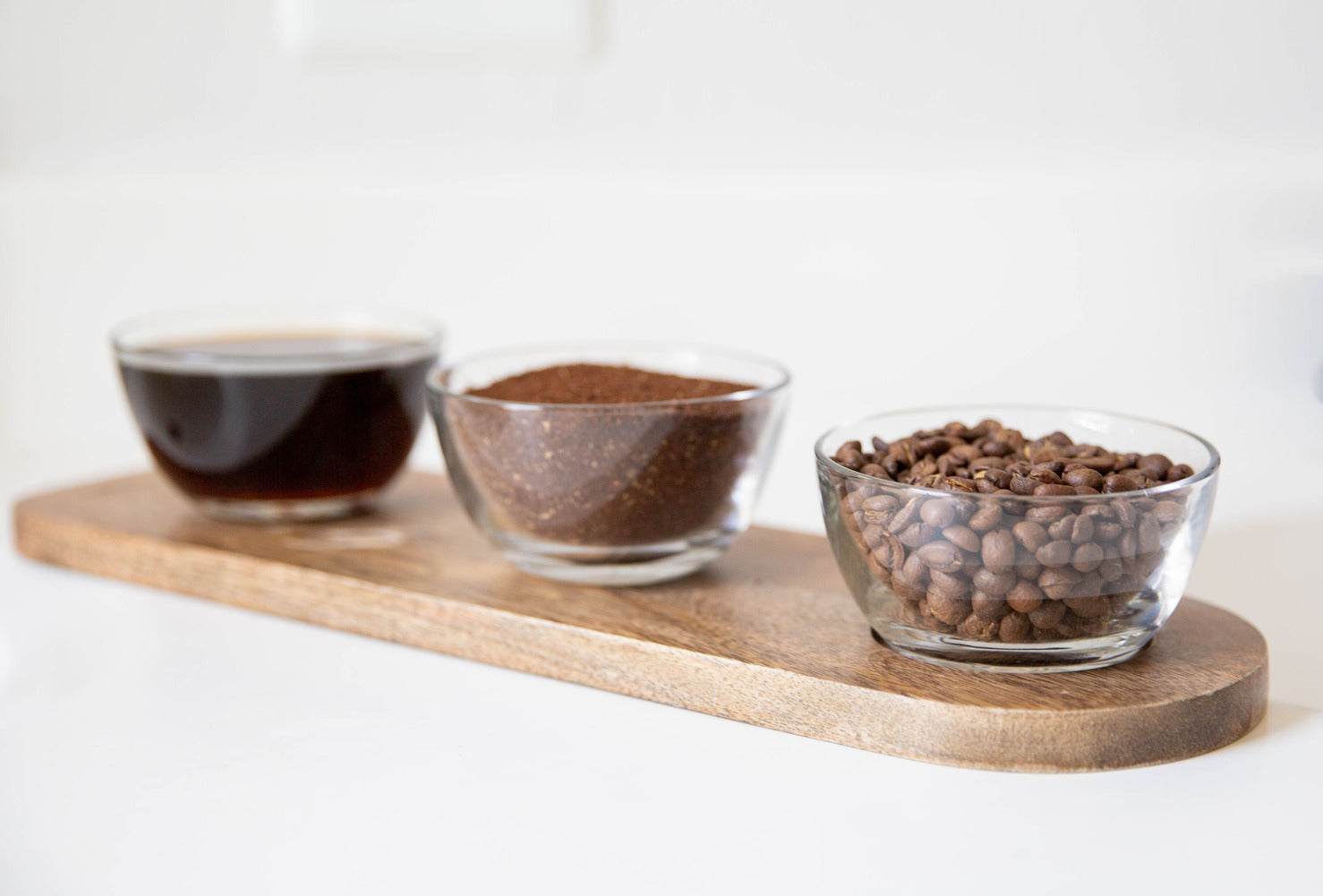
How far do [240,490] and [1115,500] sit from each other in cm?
70

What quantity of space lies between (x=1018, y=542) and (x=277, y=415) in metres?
0.61

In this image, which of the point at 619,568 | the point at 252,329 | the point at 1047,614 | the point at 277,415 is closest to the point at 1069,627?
the point at 1047,614

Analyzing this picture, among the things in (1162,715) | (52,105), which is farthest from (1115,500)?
(52,105)

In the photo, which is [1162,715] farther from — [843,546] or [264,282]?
[264,282]

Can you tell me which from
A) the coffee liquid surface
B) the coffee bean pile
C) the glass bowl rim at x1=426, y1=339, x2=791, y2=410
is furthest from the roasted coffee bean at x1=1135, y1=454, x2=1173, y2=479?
the coffee liquid surface

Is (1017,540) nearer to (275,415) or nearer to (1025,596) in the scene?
(1025,596)

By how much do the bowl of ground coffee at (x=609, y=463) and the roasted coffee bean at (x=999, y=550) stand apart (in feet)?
0.76

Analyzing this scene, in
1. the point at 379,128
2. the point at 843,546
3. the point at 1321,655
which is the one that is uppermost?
the point at 379,128

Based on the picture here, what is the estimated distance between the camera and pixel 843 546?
2.39ft

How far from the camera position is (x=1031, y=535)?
645 mm

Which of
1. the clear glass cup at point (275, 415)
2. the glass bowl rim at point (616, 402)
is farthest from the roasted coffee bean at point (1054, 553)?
the clear glass cup at point (275, 415)

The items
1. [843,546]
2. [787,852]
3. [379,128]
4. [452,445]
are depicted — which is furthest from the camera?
[379,128]

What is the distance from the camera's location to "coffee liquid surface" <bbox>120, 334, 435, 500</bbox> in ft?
3.24

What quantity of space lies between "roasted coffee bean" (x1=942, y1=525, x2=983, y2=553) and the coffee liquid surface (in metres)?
0.54
